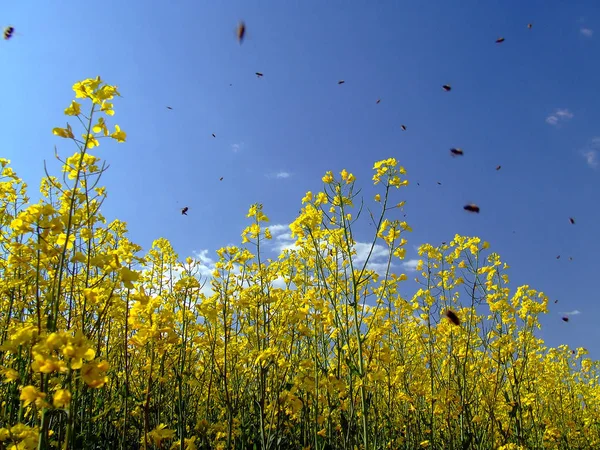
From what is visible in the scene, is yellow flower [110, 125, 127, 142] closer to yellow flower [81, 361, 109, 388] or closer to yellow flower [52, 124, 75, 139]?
yellow flower [52, 124, 75, 139]

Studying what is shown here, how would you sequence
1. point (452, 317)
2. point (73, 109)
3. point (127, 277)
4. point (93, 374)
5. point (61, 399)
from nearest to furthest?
1. point (61, 399)
2. point (93, 374)
3. point (127, 277)
4. point (73, 109)
5. point (452, 317)

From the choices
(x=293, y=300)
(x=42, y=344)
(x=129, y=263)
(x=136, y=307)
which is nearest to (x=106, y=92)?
(x=136, y=307)

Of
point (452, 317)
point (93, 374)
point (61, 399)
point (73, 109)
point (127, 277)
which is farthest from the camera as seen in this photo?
point (452, 317)

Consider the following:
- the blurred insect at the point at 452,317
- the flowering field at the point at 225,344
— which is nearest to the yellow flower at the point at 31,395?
the flowering field at the point at 225,344

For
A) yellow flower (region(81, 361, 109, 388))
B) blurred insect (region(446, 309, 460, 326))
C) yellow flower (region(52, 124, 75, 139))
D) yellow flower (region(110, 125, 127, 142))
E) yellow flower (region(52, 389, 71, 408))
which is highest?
yellow flower (region(110, 125, 127, 142))

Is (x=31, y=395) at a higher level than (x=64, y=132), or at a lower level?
lower

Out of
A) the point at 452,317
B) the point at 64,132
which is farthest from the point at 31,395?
the point at 452,317

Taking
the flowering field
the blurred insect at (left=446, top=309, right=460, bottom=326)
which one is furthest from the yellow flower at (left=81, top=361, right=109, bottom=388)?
the blurred insect at (left=446, top=309, right=460, bottom=326)

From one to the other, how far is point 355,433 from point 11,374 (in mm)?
3382

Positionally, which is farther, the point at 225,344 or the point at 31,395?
the point at 225,344

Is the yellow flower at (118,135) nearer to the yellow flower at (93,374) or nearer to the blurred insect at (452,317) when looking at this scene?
the yellow flower at (93,374)

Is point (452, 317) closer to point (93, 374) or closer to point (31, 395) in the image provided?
point (93, 374)

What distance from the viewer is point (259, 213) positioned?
175 inches

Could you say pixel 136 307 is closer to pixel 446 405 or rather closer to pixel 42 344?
pixel 42 344
